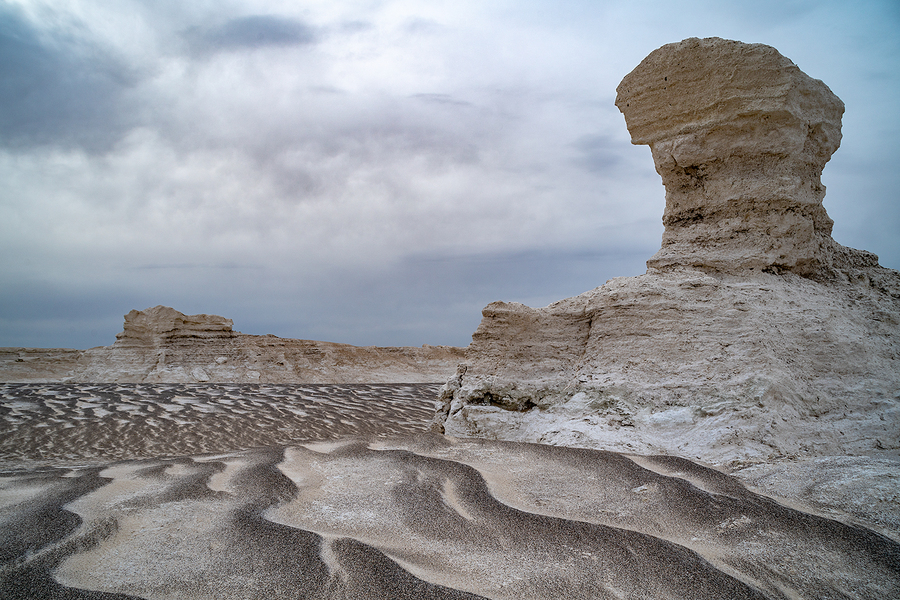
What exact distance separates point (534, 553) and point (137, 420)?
22.3ft

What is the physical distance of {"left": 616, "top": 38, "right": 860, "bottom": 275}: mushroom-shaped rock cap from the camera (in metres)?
4.08

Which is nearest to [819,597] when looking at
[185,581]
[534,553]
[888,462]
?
[534,553]

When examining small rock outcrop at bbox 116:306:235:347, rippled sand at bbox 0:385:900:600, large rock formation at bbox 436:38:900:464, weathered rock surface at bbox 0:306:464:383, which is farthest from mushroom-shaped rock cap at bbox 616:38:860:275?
small rock outcrop at bbox 116:306:235:347

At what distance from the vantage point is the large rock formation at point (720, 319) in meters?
3.24

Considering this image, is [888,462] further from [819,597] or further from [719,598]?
[719,598]

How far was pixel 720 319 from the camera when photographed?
3.63m

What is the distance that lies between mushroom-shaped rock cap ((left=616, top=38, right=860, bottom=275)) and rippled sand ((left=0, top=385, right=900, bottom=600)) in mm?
2321

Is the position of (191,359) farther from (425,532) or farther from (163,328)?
(425,532)

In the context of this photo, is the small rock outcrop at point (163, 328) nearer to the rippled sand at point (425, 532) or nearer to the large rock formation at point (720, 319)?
the rippled sand at point (425, 532)

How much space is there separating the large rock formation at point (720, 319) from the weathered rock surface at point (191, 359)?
42.4ft

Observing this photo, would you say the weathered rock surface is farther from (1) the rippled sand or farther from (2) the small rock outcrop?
(1) the rippled sand

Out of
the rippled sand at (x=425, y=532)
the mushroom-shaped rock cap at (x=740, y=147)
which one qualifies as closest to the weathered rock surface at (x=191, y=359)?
the rippled sand at (x=425, y=532)

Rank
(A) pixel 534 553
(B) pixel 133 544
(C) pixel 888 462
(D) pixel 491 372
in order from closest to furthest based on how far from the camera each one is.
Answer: (A) pixel 534 553 → (B) pixel 133 544 → (C) pixel 888 462 → (D) pixel 491 372

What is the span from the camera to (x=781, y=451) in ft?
9.58
